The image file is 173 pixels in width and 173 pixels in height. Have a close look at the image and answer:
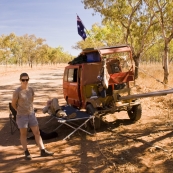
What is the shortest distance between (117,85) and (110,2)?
13.9 m

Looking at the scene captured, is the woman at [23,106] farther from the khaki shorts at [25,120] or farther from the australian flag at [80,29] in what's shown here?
the australian flag at [80,29]

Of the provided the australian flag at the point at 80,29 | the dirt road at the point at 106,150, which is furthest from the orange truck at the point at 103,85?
the australian flag at the point at 80,29

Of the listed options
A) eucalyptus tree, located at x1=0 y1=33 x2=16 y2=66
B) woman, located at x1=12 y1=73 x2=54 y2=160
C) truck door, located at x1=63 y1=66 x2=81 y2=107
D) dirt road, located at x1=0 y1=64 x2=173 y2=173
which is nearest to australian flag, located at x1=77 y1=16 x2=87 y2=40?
truck door, located at x1=63 y1=66 x2=81 y2=107

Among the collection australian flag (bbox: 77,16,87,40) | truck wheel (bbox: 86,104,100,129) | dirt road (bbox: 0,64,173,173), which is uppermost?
australian flag (bbox: 77,16,87,40)

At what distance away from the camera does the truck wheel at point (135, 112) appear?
8102mm

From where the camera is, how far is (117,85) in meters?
7.89

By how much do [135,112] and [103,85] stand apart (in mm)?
1621

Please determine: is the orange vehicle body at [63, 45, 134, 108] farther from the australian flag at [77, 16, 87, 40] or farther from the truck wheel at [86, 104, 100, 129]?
the australian flag at [77, 16, 87, 40]

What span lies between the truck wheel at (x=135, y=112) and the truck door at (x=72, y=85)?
1.79m

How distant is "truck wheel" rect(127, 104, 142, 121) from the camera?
8.10 metres

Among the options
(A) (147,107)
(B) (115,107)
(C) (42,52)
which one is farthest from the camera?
(C) (42,52)

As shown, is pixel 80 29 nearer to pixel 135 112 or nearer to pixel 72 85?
pixel 72 85

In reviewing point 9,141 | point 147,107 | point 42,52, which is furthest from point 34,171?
point 42,52

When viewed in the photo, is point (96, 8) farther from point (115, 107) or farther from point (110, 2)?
point (115, 107)
